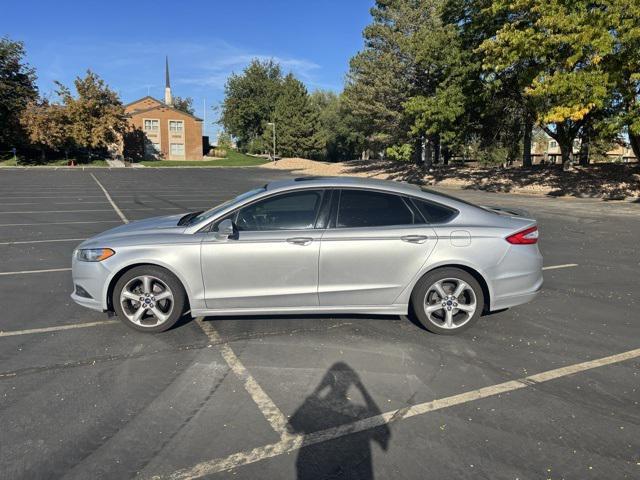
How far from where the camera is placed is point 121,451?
9.16ft

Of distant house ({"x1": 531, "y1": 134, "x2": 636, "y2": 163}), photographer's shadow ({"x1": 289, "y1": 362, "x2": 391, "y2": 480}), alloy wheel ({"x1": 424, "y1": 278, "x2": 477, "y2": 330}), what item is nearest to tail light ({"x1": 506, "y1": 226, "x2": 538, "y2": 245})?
alloy wheel ({"x1": 424, "y1": 278, "x2": 477, "y2": 330})

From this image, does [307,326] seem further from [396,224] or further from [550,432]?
[550,432]

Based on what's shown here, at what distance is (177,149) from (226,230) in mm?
69364

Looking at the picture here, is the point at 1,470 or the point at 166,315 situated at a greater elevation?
the point at 166,315

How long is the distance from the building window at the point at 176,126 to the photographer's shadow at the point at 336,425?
231 feet

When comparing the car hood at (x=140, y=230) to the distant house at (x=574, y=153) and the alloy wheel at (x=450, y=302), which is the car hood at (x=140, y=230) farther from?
the distant house at (x=574, y=153)

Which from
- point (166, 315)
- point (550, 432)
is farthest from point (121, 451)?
point (550, 432)

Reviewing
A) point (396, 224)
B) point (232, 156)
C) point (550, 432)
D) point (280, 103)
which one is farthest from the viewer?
point (232, 156)

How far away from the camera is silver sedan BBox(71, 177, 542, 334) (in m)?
4.32

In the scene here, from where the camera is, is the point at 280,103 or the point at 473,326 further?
the point at 280,103

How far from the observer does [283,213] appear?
446 centimetres

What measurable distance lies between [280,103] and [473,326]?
64025 millimetres

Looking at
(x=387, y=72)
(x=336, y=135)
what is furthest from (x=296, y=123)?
(x=387, y=72)

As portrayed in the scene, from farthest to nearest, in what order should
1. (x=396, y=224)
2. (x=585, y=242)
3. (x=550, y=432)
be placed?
(x=585, y=242)
(x=396, y=224)
(x=550, y=432)
